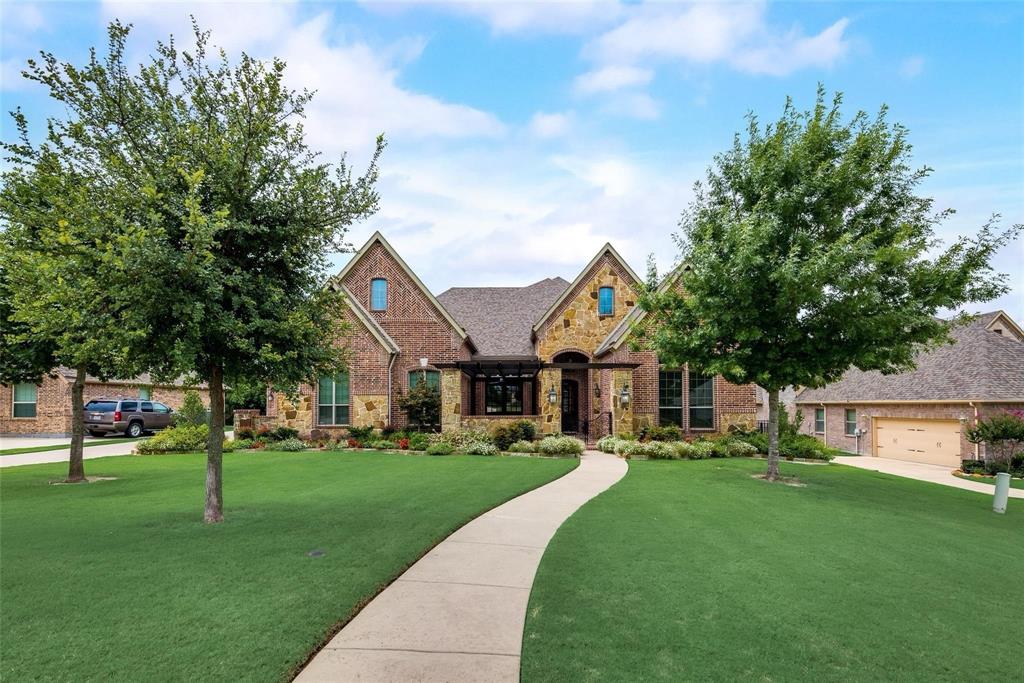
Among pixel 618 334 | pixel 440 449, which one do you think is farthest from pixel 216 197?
pixel 618 334

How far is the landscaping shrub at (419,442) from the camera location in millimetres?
19156

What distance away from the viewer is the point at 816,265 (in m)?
10.5

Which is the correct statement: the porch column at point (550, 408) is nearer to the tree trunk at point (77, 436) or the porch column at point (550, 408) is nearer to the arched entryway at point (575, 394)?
the arched entryway at point (575, 394)

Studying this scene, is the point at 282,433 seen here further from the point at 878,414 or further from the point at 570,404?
the point at 878,414

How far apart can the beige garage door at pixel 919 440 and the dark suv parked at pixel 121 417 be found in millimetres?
34393

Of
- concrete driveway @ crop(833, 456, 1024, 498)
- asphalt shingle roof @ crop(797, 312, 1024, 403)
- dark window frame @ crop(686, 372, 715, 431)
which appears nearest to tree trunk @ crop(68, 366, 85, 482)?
dark window frame @ crop(686, 372, 715, 431)

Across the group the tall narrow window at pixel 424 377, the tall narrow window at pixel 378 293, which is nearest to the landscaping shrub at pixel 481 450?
the tall narrow window at pixel 424 377

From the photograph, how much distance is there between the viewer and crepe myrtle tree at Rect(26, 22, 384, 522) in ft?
22.5

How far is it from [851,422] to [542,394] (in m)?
17.7

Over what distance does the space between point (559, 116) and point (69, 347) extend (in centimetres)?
1080

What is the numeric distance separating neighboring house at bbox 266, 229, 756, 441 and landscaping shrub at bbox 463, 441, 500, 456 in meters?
1.75

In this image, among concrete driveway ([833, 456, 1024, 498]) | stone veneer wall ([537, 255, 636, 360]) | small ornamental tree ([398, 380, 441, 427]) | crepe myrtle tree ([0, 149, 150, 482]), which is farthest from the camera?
stone veneer wall ([537, 255, 636, 360])

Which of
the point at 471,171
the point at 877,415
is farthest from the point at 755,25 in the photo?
the point at 877,415

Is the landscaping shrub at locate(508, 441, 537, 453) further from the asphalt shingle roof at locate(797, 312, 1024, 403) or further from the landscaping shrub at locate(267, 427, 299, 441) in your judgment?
the asphalt shingle roof at locate(797, 312, 1024, 403)
